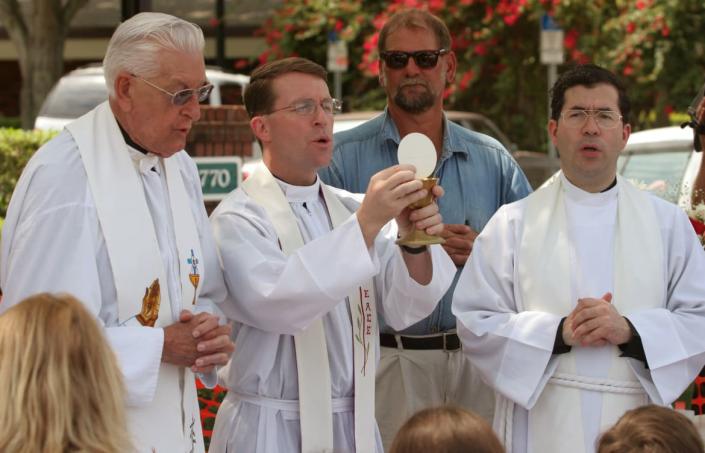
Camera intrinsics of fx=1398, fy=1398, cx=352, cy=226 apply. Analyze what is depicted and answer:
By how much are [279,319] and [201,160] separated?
410 cm

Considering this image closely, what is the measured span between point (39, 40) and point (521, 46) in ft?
20.2

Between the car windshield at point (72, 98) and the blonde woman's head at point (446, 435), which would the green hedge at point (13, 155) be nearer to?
the car windshield at point (72, 98)

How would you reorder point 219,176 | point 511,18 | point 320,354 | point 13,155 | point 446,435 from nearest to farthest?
point 446,435 < point 320,354 < point 219,176 < point 13,155 < point 511,18

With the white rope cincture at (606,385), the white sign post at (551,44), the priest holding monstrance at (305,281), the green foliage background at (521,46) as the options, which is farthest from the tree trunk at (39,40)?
the white rope cincture at (606,385)

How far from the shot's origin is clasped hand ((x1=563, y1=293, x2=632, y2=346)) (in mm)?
4340

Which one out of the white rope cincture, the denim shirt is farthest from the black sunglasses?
the white rope cincture

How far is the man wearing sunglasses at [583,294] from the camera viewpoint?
4.42 metres

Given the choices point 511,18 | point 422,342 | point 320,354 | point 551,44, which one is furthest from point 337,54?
point 320,354

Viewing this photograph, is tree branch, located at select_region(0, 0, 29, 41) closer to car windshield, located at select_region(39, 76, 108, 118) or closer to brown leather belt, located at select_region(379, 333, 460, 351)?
car windshield, located at select_region(39, 76, 108, 118)

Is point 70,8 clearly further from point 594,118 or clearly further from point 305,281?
point 305,281

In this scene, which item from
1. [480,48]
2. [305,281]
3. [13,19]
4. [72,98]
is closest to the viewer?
[305,281]

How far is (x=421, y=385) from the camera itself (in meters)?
5.16

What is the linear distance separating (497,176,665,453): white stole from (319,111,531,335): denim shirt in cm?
66

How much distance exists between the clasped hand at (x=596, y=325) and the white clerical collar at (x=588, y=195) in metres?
0.42
